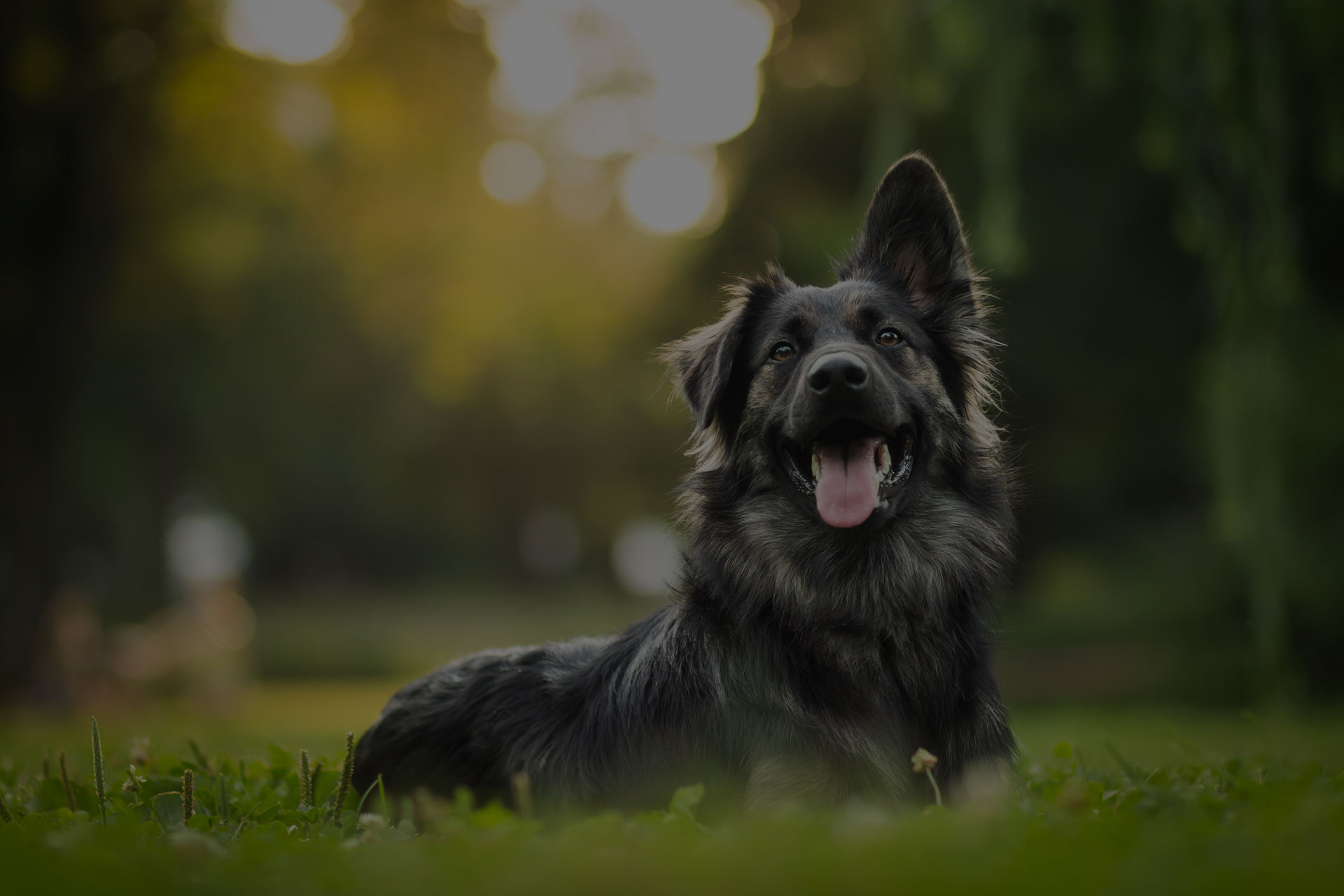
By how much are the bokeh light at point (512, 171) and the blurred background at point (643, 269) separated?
0.14 m

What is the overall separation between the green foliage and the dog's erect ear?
2.34 meters

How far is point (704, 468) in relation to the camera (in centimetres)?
495

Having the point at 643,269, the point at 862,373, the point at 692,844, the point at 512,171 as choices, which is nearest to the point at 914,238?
the point at 862,373

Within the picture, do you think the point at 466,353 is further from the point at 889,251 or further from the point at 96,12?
the point at 889,251

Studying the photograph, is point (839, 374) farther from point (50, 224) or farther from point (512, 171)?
point (512, 171)

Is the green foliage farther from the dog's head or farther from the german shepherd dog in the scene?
the dog's head

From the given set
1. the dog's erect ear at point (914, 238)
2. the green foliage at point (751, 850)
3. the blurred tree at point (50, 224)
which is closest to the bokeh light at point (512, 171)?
the blurred tree at point (50, 224)

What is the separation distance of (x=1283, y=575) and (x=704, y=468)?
4.76 metres

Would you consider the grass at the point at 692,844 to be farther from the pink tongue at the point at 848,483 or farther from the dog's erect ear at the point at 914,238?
the dog's erect ear at the point at 914,238

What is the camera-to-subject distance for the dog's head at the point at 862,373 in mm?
4387

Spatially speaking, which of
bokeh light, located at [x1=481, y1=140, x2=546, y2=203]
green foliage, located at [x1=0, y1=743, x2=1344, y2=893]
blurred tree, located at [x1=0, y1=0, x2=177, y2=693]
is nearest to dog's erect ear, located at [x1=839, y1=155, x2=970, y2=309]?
green foliage, located at [x1=0, y1=743, x2=1344, y2=893]

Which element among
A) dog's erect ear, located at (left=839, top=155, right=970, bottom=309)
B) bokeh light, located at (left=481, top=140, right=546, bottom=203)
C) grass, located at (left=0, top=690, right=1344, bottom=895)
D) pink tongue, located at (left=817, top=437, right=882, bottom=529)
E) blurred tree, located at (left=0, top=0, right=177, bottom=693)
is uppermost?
bokeh light, located at (left=481, top=140, right=546, bottom=203)

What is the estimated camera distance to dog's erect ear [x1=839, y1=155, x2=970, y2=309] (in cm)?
504

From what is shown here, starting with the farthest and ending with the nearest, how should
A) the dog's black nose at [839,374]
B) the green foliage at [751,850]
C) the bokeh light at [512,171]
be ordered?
the bokeh light at [512,171], the dog's black nose at [839,374], the green foliage at [751,850]
